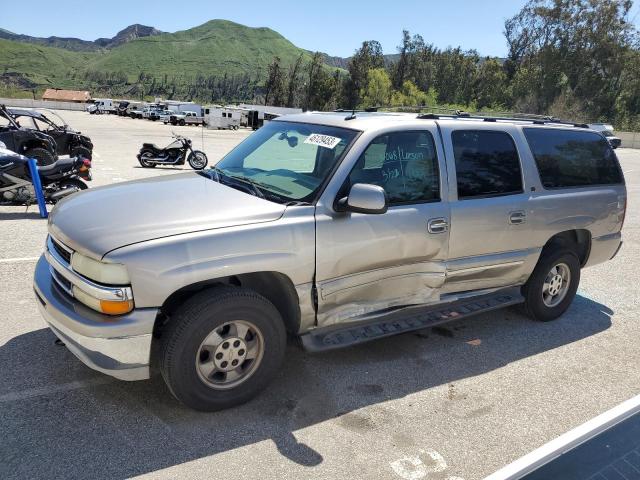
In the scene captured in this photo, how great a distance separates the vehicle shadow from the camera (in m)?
2.75

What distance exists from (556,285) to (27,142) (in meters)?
12.8

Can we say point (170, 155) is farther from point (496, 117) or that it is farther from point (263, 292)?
point (263, 292)

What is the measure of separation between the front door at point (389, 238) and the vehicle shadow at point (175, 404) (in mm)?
491

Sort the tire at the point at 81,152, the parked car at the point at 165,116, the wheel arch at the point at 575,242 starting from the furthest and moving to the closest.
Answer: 1. the parked car at the point at 165,116
2. the tire at the point at 81,152
3. the wheel arch at the point at 575,242

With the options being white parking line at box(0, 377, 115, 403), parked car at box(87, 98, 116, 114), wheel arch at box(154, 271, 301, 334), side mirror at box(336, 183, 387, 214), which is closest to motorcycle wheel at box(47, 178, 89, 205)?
white parking line at box(0, 377, 115, 403)

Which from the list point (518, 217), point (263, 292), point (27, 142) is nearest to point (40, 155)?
point (27, 142)

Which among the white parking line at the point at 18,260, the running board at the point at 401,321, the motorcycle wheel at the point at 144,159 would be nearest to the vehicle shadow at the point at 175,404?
the running board at the point at 401,321

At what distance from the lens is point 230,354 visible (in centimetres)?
315

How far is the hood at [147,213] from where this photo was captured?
2.88m

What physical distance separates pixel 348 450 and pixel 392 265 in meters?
1.34

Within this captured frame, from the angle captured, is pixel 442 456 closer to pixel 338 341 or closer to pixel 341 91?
pixel 338 341

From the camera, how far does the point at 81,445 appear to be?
2.80 metres

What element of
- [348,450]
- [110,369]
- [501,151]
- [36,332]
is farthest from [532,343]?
[36,332]

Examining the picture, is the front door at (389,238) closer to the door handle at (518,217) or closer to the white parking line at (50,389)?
the door handle at (518,217)
